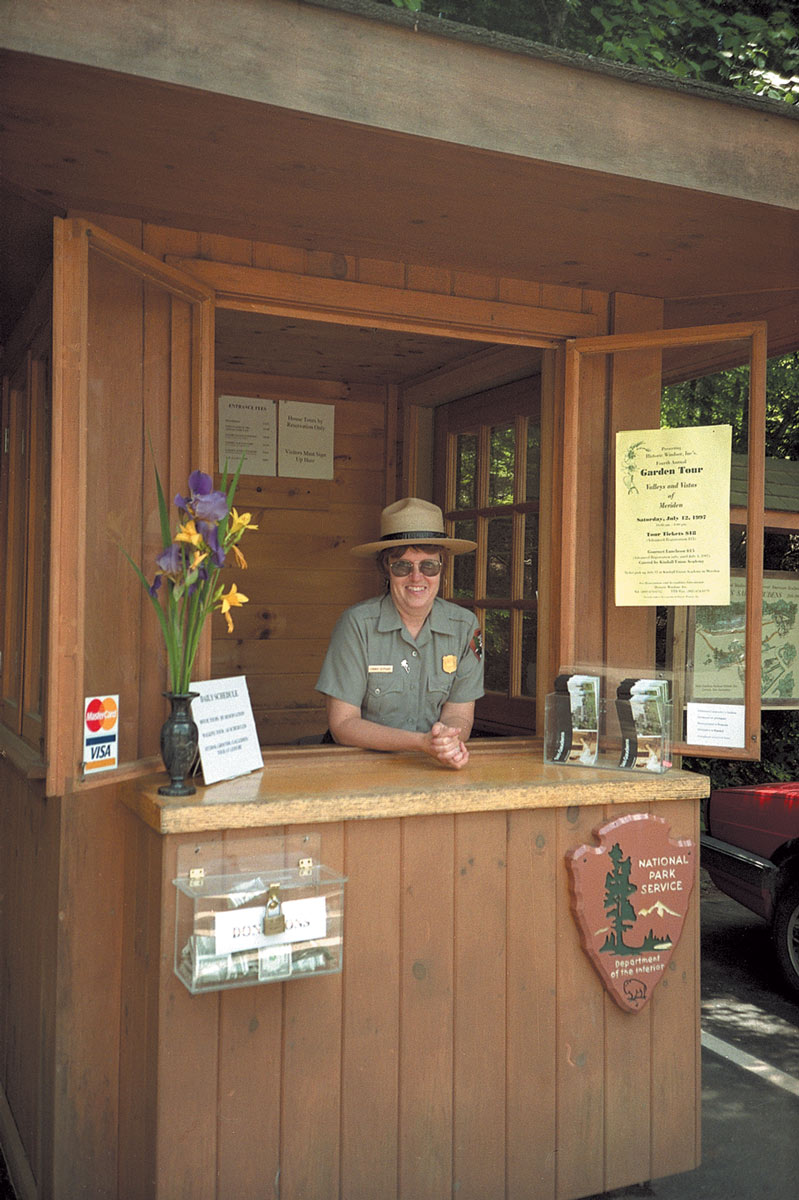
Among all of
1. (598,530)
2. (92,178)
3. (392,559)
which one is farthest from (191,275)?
(598,530)

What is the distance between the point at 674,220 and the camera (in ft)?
9.09

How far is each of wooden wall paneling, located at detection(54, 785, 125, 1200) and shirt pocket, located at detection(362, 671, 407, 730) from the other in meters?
1.00

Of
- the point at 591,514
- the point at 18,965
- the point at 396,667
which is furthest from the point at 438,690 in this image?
the point at 18,965

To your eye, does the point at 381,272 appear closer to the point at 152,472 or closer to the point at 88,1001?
the point at 152,472

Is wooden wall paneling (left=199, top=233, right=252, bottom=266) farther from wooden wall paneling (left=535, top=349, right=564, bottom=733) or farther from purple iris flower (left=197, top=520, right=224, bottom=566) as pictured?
wooden wall paneling (left=535, top=349, right=564, bottom=733)

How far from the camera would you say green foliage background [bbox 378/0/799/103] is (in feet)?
19.2

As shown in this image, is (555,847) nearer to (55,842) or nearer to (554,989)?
(554,989)

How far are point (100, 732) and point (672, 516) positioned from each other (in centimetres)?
Answer: 183

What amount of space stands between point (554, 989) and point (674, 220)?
2033 millimetres

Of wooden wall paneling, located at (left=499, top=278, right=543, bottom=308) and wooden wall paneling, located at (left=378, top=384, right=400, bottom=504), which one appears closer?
wooden wall paneling, located at (left=499, top=278, right=543, bottom=308)

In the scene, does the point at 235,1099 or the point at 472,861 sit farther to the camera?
the point at 472,861

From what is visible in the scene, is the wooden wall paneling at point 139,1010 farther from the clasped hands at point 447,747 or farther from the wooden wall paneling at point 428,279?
the wooden wall paneling at point 428,279

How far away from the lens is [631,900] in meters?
2.84

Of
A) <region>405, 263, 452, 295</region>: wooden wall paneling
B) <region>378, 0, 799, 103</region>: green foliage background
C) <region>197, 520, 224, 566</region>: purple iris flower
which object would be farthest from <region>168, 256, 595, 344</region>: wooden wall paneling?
<region>378, 0, 799, 103</region>: green foliage background
